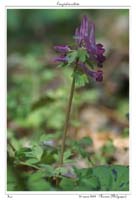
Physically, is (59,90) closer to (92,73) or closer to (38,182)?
(92,73)

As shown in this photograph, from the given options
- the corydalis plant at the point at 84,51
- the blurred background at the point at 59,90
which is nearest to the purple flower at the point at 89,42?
the corydalis plant at the point at 84,51

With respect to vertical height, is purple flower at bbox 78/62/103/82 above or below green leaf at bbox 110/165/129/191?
above

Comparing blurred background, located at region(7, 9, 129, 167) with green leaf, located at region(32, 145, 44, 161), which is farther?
blurred background, located at region(7, 9, 129, 167)

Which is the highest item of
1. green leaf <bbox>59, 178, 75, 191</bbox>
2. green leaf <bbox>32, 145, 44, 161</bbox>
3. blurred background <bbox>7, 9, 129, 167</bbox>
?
blurred background <bbox>7, 9, 129, 167</bbox>

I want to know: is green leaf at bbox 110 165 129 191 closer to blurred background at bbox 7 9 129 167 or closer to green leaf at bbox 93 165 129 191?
green leaf at bbox 93 165 129 191

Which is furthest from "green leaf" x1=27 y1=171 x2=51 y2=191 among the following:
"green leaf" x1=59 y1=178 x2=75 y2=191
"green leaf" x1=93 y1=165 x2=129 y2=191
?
"green leaf" x1=93 y1=165 x2=129 y2=191

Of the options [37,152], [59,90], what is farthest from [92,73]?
[59,90]
